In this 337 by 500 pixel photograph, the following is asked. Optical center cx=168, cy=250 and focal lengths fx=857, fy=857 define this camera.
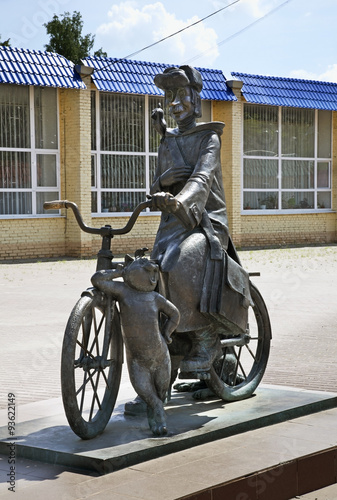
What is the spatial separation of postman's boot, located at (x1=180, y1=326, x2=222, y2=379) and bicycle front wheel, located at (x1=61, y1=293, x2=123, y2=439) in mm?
473

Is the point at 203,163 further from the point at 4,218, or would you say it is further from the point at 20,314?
the point at 4,218

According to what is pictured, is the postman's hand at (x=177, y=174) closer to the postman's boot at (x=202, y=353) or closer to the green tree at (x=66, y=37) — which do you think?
the postman's boot at (x=202, y=353)

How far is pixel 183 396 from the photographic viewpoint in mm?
5707

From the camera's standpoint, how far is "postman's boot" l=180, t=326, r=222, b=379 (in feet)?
16.7

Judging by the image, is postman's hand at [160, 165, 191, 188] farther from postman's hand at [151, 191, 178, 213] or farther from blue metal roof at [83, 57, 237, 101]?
blue metal roof at [83, 57, 237, 101]

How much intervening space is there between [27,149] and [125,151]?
2.96 m

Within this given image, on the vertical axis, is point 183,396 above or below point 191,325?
below

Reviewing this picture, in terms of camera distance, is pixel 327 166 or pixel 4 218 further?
pixel 327 166

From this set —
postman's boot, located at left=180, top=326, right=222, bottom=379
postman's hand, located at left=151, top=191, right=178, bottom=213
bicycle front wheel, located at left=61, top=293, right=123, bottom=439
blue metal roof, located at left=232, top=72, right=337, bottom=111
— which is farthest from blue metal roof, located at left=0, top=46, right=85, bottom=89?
bicycle front wheel, located at left=61, top=293, right=123, bottom=439

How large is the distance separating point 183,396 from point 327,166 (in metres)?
23.4

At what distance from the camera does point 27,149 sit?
21.2 m

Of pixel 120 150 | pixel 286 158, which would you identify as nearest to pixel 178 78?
pixel 120 150

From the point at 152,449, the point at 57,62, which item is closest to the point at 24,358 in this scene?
the point at 152,449

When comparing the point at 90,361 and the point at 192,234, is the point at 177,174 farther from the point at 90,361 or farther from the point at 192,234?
the point at 90,361
